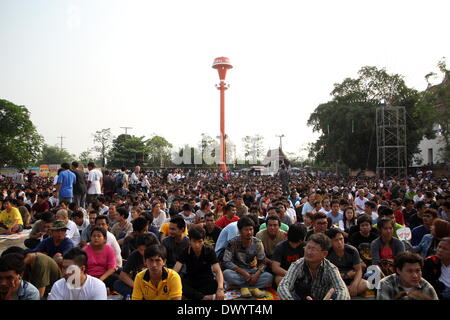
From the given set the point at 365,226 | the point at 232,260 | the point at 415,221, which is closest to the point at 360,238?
the point at 365,226

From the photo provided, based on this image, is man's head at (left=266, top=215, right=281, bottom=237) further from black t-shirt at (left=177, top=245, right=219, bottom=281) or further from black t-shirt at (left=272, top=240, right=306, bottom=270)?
black t-shirt at (left=177, top=245, right=219, bottom=281)

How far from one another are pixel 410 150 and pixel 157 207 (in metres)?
27.4

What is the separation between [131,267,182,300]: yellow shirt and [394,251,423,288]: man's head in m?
2.08

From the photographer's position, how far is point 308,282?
319cm

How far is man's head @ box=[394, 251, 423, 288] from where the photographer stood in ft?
9.09

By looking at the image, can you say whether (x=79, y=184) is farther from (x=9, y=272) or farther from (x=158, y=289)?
(x=158, y=289)

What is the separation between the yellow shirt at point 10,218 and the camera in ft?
25.8

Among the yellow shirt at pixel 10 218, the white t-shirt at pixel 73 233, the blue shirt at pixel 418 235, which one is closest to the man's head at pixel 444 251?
the blue shirt at pixel 418 235

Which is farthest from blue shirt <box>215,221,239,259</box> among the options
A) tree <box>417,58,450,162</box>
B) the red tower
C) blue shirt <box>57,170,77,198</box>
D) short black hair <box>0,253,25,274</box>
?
the red tower

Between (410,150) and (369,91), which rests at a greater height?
(369,91)

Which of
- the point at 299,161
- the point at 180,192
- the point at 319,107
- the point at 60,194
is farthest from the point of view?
the point at 299,161
